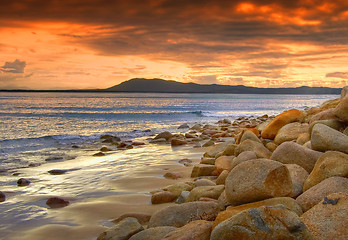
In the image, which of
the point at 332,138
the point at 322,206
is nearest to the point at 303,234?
the point at 322,206

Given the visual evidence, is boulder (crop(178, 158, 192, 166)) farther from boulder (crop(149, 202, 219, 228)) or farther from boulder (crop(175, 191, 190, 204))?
boulder (crop(149, 202, 219, 228))

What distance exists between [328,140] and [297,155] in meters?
0.55

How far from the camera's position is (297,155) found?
4781 mm

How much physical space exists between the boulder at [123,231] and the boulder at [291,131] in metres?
4.41

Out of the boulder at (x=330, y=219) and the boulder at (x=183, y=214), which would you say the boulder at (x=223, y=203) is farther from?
the boulder at (x=330, y=219)

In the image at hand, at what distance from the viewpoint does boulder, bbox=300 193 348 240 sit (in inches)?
104

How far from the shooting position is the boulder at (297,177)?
3.91 metres

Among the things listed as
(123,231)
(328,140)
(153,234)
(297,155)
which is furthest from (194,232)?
(328,140)

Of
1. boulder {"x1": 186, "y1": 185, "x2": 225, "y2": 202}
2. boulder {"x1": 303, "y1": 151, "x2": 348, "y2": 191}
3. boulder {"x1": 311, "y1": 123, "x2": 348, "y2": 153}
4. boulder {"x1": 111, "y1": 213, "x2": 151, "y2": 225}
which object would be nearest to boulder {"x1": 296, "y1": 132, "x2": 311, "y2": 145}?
boulder {"x1": 311, "y1": 123, "x2": 348, "y2": 153}

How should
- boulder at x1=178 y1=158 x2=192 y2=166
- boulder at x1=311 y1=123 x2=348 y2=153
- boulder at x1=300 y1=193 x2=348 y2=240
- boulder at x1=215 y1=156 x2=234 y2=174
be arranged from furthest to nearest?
boulder at x1=178 y1=158 x2=192 y2=166, boulder at x1=215 y1=156 x2=234 y2=174, boulder at x1=311 y1=123 x2=348 y2=153, boulder at x1=300 y1=193 x2=348 y2=240

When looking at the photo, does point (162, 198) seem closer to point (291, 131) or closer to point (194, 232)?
point (194, 232)

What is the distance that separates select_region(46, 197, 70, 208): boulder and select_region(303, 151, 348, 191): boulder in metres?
3.77

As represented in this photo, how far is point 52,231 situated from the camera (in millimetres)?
4176

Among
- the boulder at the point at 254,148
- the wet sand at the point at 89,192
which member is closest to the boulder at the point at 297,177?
the boulder at the point at 254,148
